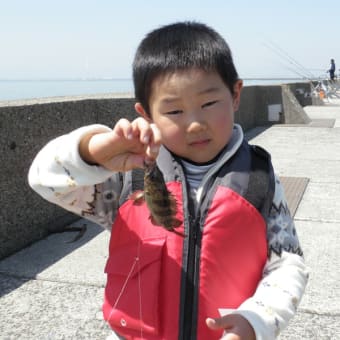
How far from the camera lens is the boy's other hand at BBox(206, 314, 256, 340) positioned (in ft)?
6.05

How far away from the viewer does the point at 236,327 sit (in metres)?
1.86

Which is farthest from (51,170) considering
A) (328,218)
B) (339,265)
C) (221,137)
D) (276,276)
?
(328,218)

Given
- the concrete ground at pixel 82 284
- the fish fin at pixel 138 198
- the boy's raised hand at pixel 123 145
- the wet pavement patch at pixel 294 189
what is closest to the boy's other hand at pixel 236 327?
the fish fin at pixel 138 198

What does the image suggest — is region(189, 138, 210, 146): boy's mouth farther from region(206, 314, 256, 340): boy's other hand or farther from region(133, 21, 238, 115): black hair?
region(206, 314, 256, 340): boy's other hand

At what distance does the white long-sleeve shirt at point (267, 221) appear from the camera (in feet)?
6.40

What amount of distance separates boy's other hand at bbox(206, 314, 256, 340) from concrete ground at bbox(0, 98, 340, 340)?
157 cm

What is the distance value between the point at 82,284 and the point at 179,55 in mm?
2496

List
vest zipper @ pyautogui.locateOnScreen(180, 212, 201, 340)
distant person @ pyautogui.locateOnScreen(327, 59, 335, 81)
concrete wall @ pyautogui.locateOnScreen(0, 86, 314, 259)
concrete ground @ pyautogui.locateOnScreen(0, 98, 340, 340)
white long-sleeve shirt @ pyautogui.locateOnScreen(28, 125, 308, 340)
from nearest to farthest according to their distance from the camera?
white long-sleeve shirt @ pyautogui.locateOnScreen(28, 125, 308, 340) < vest zipper @ pyautogui.locateOnScreen(180, 212, 201, 340) < concrete ground @ pyautogui.locateOnScreen(0, 98, 340, 340) < concrete wall @ pyautogui.locateOnScreen(0, 86, 314, 259) < distant person @ pyautogui.locateOnScreen(327, 59, 335, 81)

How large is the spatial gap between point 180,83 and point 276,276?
2.80ft

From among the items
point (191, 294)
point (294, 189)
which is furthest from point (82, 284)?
point (294, 189)

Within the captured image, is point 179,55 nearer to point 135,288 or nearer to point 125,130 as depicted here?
point 125,130

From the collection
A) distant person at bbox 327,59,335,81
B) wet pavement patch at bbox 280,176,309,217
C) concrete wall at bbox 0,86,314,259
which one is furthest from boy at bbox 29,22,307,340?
distant person at bbox 327,59,335,81

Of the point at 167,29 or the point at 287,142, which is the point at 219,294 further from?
the point at 287,142

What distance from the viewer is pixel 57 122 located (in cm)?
530
